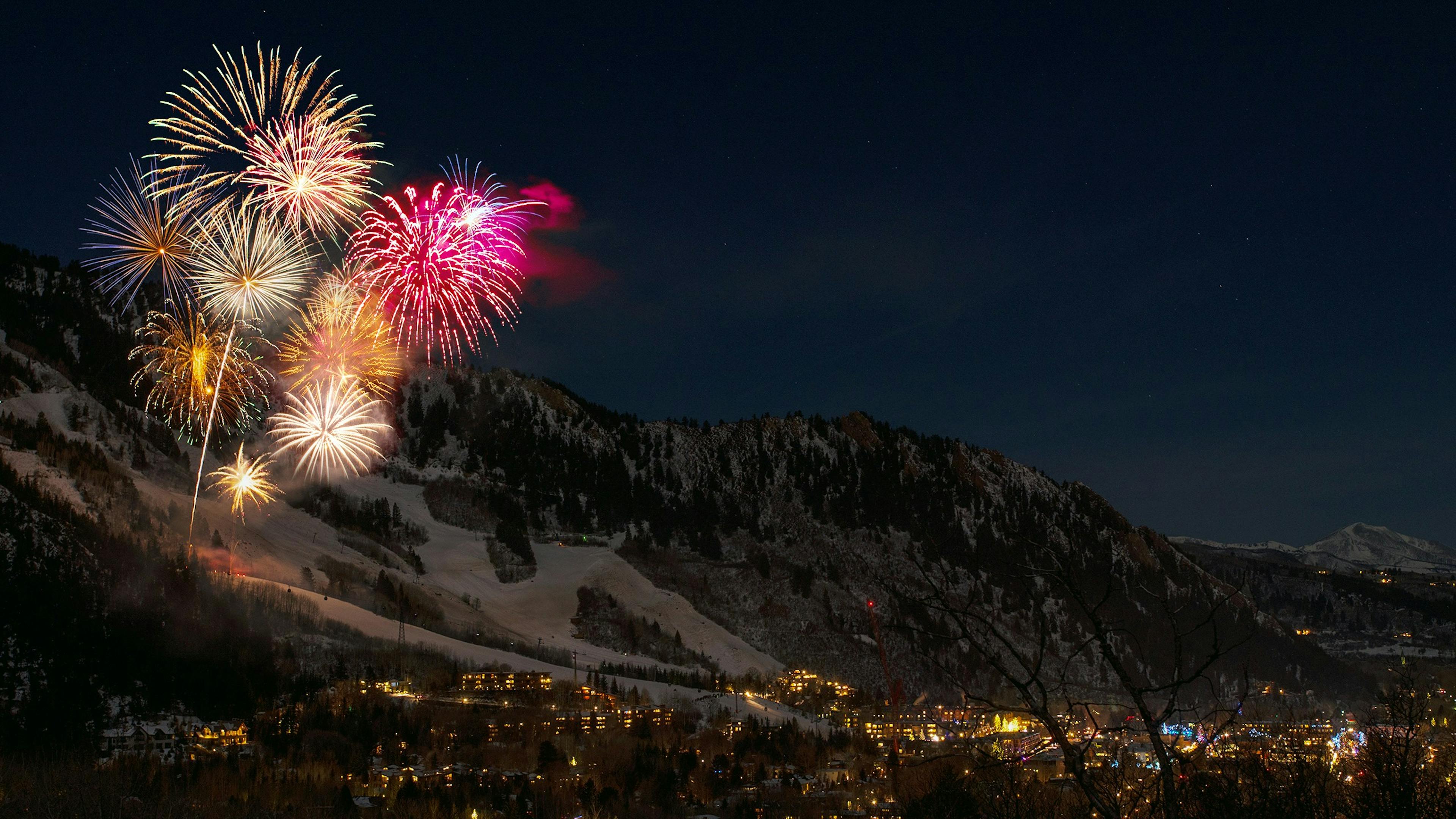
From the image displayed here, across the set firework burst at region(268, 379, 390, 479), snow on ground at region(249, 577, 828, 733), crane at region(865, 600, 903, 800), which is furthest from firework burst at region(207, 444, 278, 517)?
crane at region(865, 600, 903, 800)

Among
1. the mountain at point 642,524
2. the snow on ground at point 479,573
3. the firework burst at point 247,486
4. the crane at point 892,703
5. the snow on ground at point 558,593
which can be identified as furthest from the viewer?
the snow on ground at point 558,593

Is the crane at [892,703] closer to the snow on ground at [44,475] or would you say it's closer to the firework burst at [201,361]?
the firework burst at [201,361]

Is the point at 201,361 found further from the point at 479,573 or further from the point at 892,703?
the point at 892,703

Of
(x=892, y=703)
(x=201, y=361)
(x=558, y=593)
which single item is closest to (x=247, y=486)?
(x=201, y=361)

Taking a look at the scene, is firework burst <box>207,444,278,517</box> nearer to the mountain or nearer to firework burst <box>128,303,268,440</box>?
the mountain

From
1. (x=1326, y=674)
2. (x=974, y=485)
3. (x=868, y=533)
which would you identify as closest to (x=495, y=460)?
(x=868, y=533)

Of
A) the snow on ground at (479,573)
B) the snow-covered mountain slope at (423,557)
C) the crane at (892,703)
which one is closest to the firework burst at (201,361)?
the snow-covered mountain slope at (423,557)
